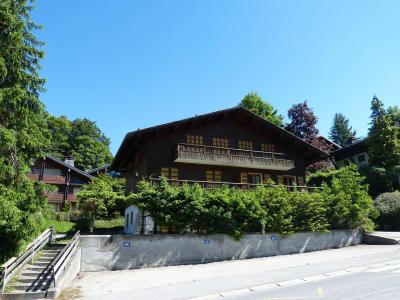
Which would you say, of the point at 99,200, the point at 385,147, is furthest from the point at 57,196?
the point at 385,147

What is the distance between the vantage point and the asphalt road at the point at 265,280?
37.1 ft

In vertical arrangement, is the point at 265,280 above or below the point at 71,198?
below

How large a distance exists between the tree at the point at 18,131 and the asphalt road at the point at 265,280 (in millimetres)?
3183

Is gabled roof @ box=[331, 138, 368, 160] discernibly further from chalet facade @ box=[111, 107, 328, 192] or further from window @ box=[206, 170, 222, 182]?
window @ box=[206, 170, 222, 182]

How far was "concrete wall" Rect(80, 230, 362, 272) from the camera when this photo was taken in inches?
703

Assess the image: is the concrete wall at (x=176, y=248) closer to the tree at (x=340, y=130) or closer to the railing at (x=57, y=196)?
the railing at (x=57, y=196)

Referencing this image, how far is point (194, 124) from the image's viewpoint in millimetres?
29047

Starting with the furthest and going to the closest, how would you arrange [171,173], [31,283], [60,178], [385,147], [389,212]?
[60,178], [385,147], [389,212], [171,173], [31,283]

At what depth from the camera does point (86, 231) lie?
99.0 feet

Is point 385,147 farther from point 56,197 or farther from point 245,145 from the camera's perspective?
point 56,197

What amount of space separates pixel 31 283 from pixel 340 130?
8236cm

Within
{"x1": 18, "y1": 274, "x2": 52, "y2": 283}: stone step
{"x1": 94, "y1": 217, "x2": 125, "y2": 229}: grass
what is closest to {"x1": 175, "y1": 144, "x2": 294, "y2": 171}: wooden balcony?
{"x1": 94, "y1": 217, "x2": 125, "y2": 229}: grass

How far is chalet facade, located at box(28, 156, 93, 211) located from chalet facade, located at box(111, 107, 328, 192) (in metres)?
17.4

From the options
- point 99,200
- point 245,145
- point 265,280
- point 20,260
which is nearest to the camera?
point 265,280
